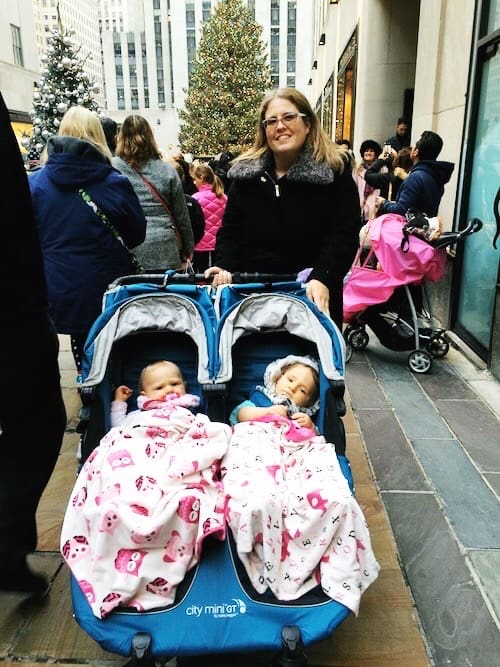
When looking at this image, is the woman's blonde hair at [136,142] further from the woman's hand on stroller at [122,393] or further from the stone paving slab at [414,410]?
the stone paving slab at [414,410]

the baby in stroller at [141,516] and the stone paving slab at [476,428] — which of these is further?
the stone paving slab at [476,428]

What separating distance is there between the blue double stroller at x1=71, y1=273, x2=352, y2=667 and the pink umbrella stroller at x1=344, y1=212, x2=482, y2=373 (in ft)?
7.21

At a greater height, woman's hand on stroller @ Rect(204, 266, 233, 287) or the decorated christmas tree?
the decorated christmas tree

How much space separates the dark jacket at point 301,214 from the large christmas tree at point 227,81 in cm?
3095

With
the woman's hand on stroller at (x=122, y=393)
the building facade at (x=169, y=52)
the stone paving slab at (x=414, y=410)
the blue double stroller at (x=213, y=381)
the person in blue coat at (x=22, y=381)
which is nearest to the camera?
the blue double stroller at (x=213, y=381)

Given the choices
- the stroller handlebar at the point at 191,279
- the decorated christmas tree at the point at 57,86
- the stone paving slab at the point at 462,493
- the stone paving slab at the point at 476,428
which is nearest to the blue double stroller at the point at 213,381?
the stroller handlebar at the point at 191,279

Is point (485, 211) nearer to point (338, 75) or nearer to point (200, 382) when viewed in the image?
point (200, 382)

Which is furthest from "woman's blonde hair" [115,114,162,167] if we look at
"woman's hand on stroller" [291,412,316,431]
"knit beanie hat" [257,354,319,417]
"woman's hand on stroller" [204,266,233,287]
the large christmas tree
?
the large christmas tree

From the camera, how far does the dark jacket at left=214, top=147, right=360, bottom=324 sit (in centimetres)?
297

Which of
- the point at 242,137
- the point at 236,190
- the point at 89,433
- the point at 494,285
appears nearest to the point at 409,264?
the point at 494,285

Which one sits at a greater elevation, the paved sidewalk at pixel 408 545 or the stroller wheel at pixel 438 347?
the stroller wheel at pixel 438 347

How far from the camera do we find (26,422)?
2184mm

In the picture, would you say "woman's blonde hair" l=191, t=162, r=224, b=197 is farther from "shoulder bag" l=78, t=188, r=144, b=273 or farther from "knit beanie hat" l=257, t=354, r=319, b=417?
"knit beanie hat" l=257, t=354, r=319, b=417

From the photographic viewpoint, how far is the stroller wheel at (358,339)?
5.57 metres
